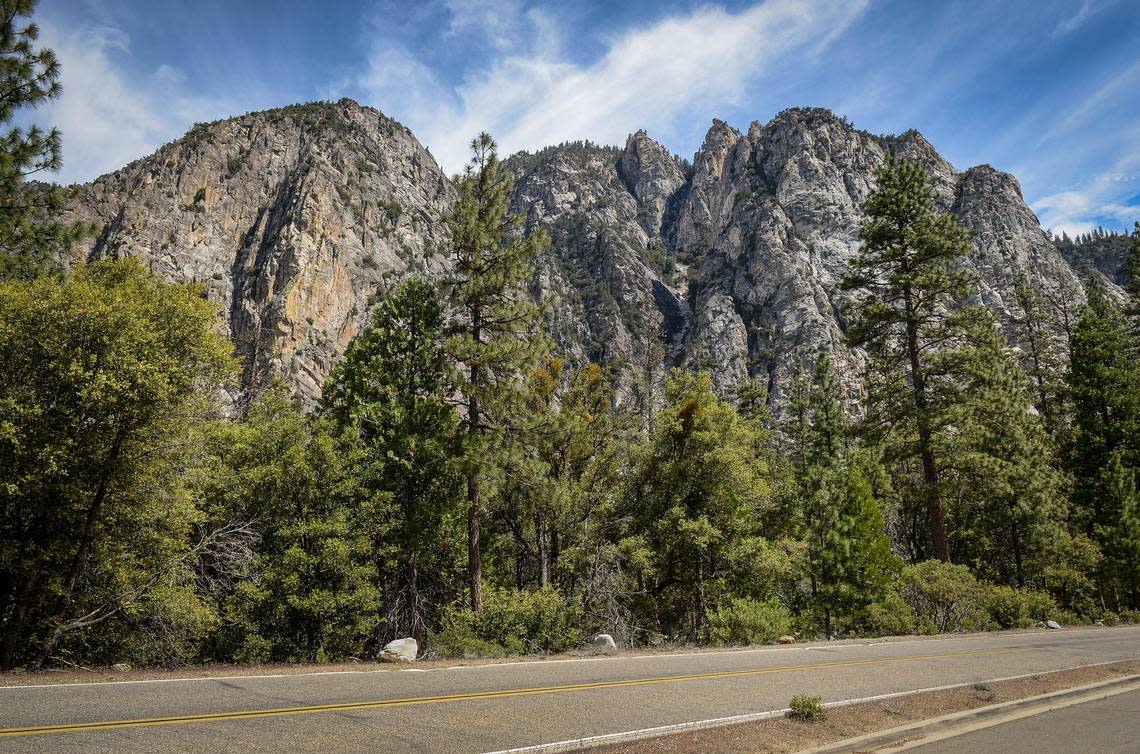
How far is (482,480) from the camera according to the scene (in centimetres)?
1620

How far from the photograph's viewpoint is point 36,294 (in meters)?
11.6

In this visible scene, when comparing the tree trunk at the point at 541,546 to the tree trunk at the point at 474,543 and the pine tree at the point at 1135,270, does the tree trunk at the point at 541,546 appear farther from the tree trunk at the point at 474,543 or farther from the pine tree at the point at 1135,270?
the pine tree at the point at 1135,270

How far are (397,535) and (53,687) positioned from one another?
1029 centimetres

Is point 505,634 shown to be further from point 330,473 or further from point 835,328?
point 835,328

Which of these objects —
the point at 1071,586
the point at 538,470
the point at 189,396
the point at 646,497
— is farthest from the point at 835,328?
the point at 189,396

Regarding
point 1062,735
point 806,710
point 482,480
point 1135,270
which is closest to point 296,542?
point 482,480

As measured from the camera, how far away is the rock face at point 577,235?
258ft

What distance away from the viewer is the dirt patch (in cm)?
561

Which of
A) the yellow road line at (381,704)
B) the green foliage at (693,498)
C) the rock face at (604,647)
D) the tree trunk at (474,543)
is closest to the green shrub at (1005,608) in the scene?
the green foliage at (693,498)

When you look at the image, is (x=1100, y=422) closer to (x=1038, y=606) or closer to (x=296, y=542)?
(x=1038, y=606)

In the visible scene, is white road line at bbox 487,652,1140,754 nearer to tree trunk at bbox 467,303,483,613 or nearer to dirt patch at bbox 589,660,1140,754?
dirt patch at bbox 589,660,1140,754

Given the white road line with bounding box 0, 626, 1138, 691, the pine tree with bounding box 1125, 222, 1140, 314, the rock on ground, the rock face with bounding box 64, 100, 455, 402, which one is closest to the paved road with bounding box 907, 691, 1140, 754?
the white road line with bounding box 0, 626, 1138, 691

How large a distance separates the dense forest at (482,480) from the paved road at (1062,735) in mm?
10234

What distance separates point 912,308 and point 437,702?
22863 millimetres
